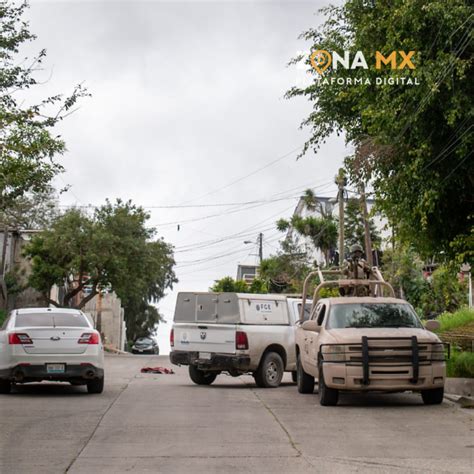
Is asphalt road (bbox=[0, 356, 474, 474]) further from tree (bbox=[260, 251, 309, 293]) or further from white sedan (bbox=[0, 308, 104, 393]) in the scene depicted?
tree (bbox=[260, 251, 309, 293])

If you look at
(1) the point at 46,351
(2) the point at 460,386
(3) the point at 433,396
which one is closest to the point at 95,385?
(1) the point at 46,351

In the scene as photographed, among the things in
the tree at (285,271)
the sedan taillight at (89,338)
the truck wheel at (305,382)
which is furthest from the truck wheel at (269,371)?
the tree at (285,271)

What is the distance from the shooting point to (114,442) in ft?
32.2

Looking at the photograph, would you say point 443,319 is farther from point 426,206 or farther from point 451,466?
point 451,466

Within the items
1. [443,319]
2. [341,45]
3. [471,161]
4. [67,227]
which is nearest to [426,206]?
[471,161]

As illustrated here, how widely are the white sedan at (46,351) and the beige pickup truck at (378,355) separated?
4.22m

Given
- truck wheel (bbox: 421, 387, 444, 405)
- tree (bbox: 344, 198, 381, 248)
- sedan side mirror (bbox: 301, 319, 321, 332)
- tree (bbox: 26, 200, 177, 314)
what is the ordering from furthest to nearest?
tree (bbox: 344, 198, 381, 248)
tree (bbox: 26, 200, 177, 314)
sedan side mirror (bbox: 301, 319, 321, 332)
truck wheel (bbox: 421, 387, 444, 405)

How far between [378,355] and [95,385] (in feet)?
18.6

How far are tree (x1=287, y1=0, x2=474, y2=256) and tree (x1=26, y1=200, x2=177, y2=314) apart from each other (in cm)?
2841

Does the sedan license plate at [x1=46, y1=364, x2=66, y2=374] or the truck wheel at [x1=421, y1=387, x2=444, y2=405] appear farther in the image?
the sedan license plate at [x1=46, y1=364, x2=66, y2=374]

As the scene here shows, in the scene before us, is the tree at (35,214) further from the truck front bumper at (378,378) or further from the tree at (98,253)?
the truck front bumper at (378,378)

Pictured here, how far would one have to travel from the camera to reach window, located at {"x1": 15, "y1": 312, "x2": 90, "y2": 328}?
51.3 ft

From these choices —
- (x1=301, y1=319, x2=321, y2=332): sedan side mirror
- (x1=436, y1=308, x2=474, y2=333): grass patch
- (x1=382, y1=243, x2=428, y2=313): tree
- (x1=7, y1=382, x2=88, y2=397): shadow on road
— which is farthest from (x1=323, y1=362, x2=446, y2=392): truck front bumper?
(x1=382, y1=243, x2=428, y2=313): tree

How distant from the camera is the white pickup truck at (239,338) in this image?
61.9ft
